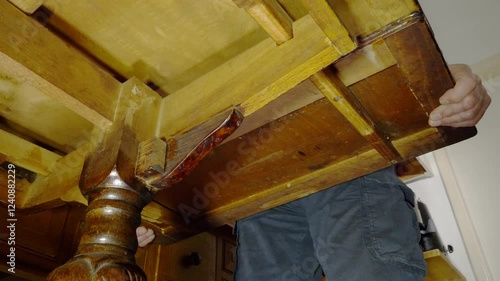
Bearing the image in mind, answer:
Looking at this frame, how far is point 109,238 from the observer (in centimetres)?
57

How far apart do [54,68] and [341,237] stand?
0.68 m

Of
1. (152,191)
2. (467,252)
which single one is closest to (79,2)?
(152,191)

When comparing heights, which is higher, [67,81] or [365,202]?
[67,81]

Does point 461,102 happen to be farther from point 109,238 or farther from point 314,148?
point 109,238

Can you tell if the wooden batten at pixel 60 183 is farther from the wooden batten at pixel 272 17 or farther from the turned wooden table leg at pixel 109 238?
the wooden batten at pixel 272 17

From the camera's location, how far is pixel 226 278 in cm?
161

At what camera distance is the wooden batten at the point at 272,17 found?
0.57 meters

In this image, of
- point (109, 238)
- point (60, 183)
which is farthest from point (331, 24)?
point (60, 183)

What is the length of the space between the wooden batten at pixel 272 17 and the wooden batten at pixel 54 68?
33cm

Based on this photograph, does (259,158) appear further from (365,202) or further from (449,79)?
(449,79)

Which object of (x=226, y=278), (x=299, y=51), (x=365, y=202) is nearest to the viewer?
(x=299, y=51)

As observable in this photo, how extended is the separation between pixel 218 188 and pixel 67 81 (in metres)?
0.47

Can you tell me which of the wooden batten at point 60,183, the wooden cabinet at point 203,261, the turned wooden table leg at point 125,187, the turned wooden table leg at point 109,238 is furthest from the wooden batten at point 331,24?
the wooden cabinet at point 203,261

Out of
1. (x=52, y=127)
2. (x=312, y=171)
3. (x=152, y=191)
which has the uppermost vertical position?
(x=52, y=127)
